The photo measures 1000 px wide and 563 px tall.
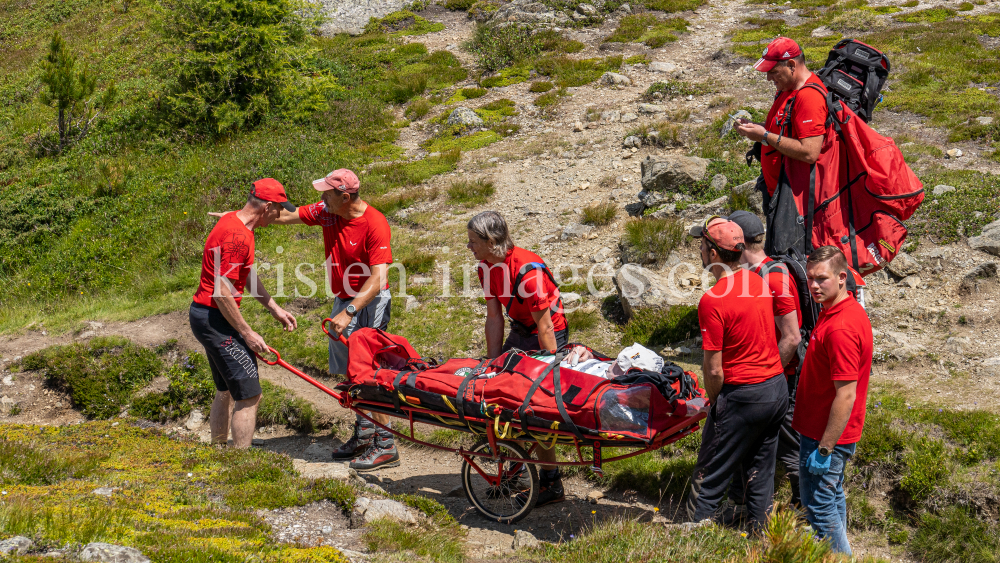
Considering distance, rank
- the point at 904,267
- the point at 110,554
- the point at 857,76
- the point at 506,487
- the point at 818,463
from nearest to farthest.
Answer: the point at 110,554 → the point at 818,463 → the point at 857,76 → the point at 506,487 → the point at 904,267

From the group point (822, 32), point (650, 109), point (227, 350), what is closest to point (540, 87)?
point (650, 109)

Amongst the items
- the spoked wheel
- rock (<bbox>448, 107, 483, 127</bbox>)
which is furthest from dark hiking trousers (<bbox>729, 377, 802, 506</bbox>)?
rock (<bbox>448, 107, 483, 127</bbox>)

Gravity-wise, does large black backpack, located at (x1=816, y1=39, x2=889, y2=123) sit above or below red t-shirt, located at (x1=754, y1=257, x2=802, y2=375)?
above

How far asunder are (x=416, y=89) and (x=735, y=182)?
1308cm

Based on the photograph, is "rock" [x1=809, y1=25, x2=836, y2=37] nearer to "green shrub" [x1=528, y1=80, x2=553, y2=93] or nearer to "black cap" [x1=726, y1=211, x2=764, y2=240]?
"green shrub" [x1=528, y1=80, x2=553, y2=93]

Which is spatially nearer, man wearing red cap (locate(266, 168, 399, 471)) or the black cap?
the black cap

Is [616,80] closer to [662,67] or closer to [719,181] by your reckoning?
[662,67]

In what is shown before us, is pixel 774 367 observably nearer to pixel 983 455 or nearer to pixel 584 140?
pixel 983 455

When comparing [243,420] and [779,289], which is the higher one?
[779,289]

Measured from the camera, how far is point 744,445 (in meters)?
4.97

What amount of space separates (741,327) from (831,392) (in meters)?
0.68

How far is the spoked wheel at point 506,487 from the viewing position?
20.2 ft

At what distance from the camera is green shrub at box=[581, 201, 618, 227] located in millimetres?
12461

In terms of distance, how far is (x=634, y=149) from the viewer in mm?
15172
